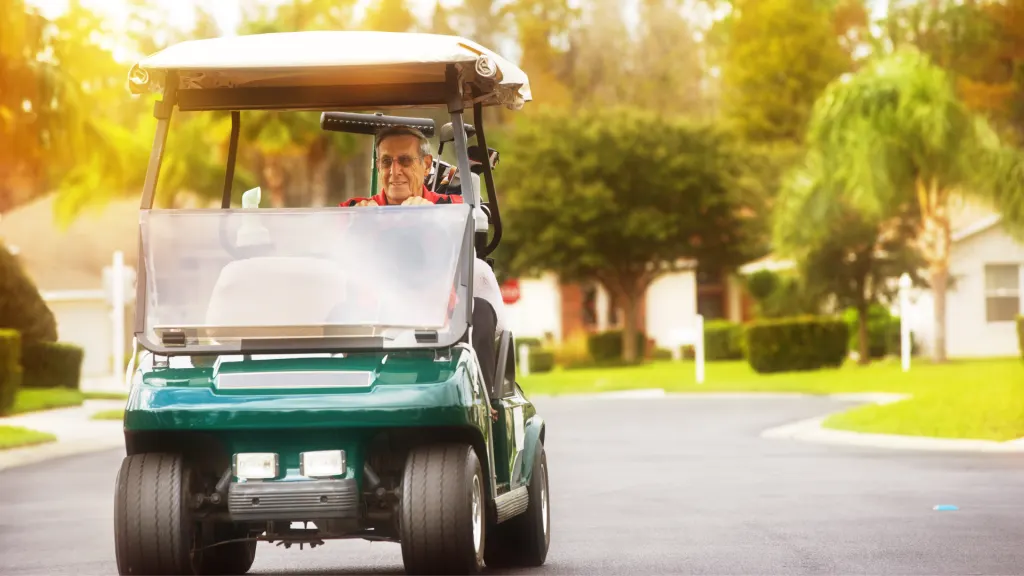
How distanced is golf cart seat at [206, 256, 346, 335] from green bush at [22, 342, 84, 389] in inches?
1132

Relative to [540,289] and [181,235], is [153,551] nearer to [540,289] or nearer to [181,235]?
[181,235]

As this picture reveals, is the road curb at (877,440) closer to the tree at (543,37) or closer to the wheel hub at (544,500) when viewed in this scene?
the wheel hub at (544,500)

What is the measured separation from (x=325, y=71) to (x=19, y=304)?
26.7m

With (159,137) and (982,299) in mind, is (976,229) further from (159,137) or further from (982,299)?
(159,137)

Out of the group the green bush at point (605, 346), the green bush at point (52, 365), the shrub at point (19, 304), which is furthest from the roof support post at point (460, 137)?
the green bush at point (605, 346)

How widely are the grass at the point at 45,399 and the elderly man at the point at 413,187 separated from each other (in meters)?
21.3

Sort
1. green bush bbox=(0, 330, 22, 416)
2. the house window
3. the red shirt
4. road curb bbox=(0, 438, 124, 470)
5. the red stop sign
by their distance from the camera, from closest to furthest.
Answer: the red shirt, road curb bbox=(0, 438, 124, 470), green bush bbox=(0, 330, 22, 416), the red stop sign, the house window

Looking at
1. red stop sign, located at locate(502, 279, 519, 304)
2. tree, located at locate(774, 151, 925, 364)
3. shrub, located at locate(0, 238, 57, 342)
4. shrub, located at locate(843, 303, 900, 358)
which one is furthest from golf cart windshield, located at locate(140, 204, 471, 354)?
shrub, located at locate(843, 303, 900, 358)

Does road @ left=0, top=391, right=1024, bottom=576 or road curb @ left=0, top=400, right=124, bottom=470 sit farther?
road curb @ left=0, top=400, right=124, bottom=470

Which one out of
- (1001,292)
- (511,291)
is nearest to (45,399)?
(511,291)

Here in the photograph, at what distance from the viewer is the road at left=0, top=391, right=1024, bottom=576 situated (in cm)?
1047

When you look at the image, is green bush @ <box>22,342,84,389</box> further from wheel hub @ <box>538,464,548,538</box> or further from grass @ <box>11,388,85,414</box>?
wheel hub @ <box>538,464,548,538</box>

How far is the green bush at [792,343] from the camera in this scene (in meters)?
42.0

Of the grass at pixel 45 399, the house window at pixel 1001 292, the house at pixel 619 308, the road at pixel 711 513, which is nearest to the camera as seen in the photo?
the road at pixel 711 513
